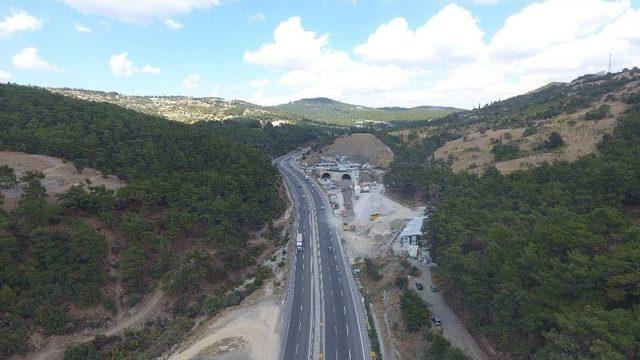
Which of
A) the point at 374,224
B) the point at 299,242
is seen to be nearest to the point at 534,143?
the point at 374,224

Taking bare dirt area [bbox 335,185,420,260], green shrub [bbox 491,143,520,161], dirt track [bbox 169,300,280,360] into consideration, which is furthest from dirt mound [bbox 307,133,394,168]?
dirt track [bbox 169,300,280,360]

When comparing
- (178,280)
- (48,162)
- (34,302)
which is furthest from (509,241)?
(48,162)

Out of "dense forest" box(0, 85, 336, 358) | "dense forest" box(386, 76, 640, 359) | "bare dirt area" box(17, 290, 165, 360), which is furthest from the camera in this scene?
"dense forest" box(0, 85, 336, 358)

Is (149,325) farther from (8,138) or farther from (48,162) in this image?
(8,138)

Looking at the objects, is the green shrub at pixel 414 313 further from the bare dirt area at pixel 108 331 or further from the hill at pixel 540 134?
the hill at pixel 540 134

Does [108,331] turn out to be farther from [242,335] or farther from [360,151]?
[360,151]

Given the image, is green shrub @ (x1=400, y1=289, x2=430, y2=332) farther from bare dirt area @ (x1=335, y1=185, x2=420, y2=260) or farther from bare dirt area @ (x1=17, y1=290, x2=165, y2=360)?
bare dirt area @ (x1=17, y1=290, x2=165, y2=360)
